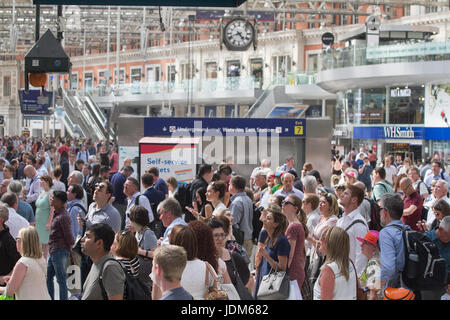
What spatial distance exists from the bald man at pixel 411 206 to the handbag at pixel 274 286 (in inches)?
154

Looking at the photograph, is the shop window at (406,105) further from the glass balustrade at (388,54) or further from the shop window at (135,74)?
the shop window at (135,74)

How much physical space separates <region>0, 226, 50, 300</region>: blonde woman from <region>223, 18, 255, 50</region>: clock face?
22702 millimetres

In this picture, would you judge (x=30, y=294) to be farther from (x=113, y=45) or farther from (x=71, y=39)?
(x=113, y=45)

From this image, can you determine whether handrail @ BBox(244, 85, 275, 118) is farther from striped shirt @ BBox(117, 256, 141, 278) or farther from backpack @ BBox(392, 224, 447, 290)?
striped shirt @ BBox(117, 256, 141, 278)

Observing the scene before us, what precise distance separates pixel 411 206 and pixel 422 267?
12.1 feet

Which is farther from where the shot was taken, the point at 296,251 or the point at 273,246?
the point at 296,251

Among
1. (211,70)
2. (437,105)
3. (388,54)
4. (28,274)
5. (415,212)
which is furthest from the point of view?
(211,70)

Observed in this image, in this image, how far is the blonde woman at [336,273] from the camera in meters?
5.59

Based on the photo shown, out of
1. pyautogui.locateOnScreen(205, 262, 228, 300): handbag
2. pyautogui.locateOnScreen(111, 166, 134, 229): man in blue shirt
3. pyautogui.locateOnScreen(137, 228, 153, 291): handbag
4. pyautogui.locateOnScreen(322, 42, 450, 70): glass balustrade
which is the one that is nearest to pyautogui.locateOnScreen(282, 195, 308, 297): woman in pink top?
pyautogui.locateOnScreen(137, 228, 153, 291): handbag

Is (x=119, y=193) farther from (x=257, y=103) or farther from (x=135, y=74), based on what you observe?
(x=135, y=74)

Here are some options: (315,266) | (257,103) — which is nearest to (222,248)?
(315,266)

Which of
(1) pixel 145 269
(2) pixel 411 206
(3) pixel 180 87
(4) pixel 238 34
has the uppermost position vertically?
(4) pixel 238 34

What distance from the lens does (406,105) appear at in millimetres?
36562
